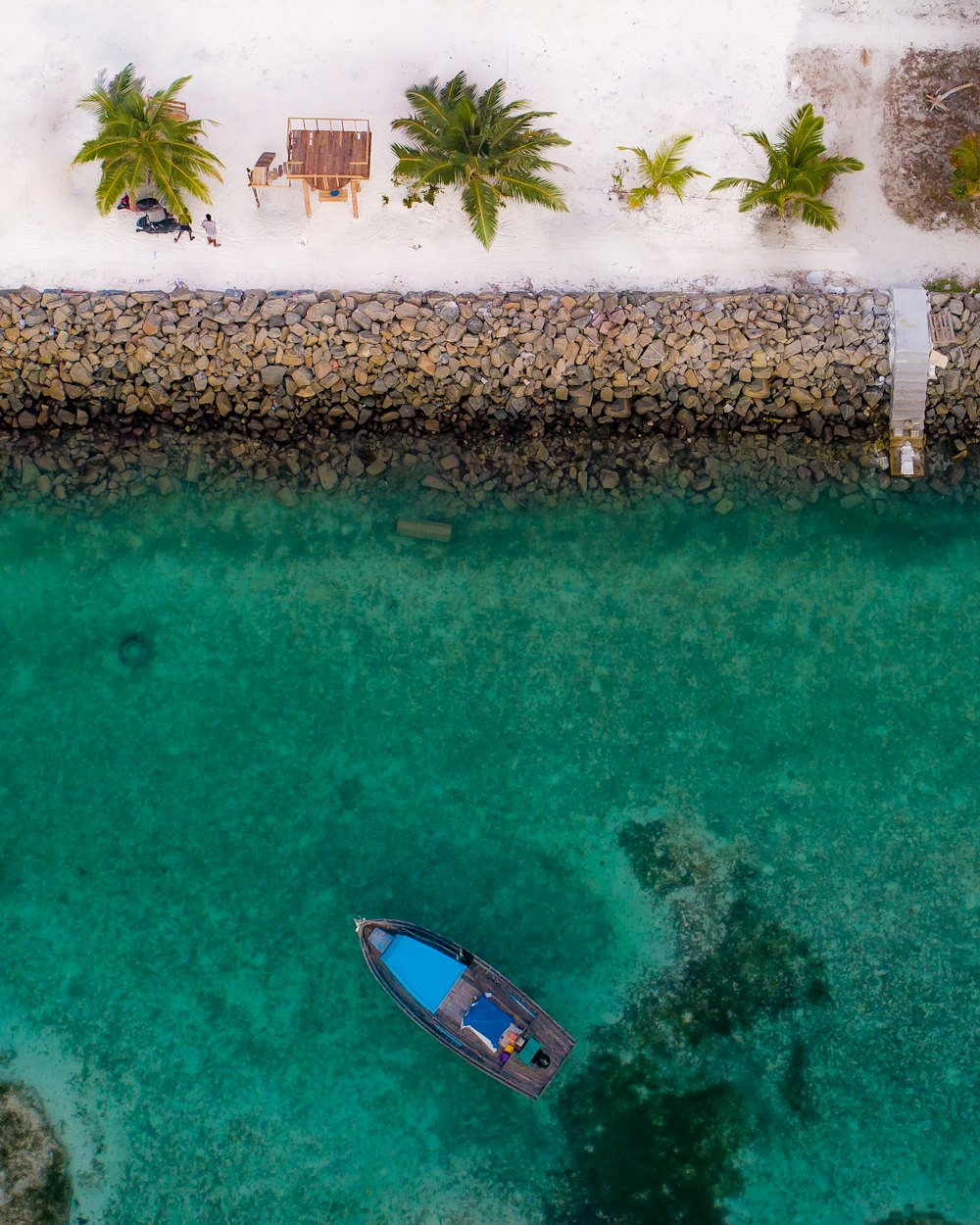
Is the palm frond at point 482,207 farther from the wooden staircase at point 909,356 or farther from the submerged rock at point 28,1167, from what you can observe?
the submerged rock at point 28,1167

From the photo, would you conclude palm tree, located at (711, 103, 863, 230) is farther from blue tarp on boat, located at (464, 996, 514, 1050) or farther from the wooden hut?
blue tarp on boat, located at (464, 996, 514, 1050)

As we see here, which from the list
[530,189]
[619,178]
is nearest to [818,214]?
[619,178]

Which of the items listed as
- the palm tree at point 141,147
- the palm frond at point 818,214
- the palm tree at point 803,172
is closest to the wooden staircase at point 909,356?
the palm frond at point 818,214

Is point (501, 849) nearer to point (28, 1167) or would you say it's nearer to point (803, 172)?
point (28, 1167)

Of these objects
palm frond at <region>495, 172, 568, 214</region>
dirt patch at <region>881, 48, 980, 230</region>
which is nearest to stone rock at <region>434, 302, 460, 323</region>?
palm frond at <region>495, 172, 568, 214</region>

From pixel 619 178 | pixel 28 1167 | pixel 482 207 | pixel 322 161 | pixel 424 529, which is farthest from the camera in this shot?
pixel 424 529

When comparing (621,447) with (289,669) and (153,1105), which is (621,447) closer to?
(289,669)

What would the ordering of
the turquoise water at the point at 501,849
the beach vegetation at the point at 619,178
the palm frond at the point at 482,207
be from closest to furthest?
the palm frond at the point at 482,207 → the turquoise water at the point at 501,849 → the beach vegetation at the point at 619,178
